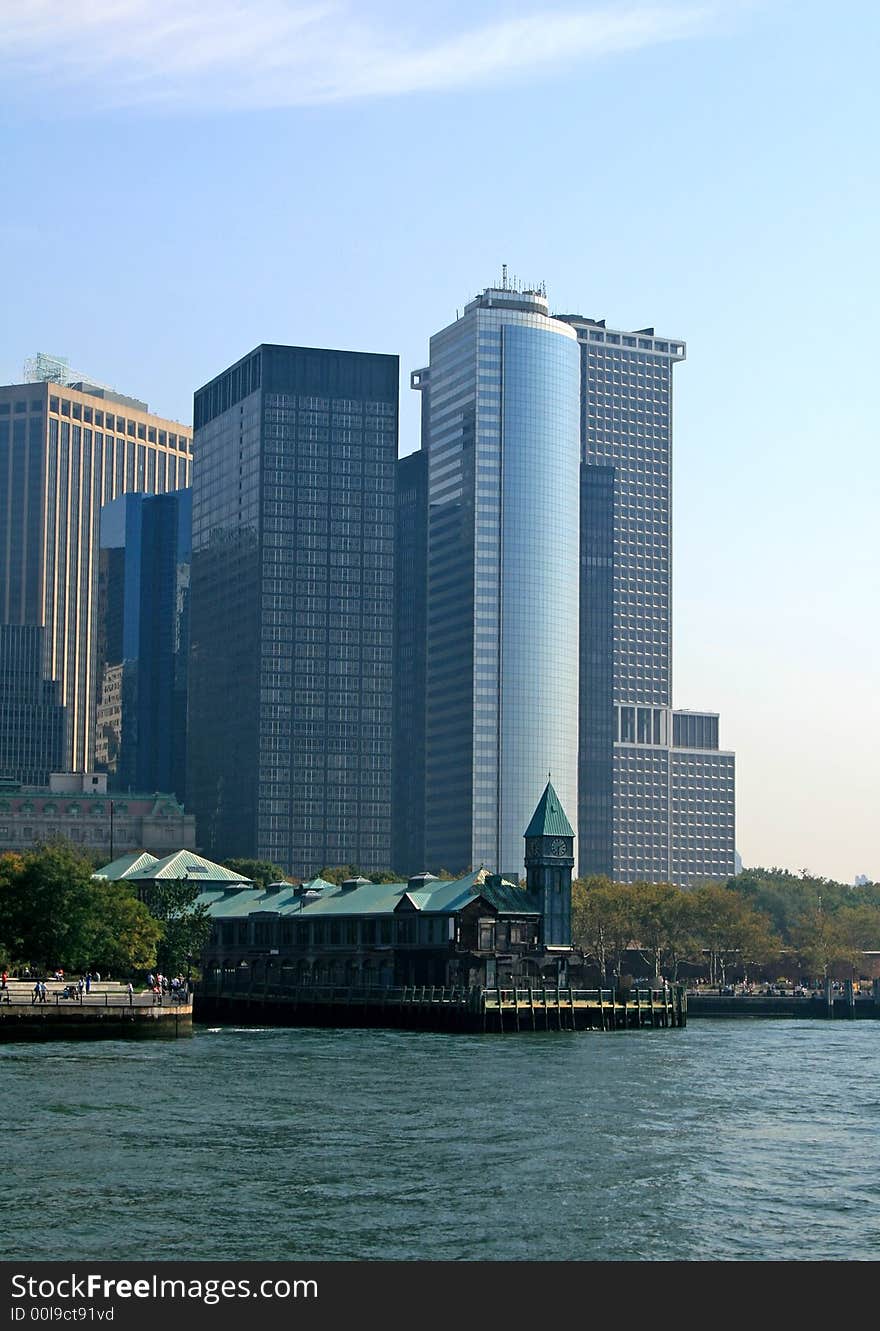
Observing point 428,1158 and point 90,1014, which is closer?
point 428,1158

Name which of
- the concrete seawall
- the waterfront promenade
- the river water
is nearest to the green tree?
the waterfront promenade

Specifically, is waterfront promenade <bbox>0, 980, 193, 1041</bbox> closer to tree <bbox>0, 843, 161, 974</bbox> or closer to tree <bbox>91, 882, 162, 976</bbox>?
tree <bbox>0, 843, 161, 974</bbox>

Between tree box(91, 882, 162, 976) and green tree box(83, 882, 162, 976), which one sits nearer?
green tree box(83, 882, 162, 976)

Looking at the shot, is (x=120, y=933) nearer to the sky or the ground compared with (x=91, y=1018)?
nearer to the sky

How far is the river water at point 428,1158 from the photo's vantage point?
59.3 m

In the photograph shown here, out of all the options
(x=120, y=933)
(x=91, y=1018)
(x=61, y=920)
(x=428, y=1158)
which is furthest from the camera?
(x=120, y=933)

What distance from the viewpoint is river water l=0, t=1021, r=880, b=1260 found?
5931 centimetres

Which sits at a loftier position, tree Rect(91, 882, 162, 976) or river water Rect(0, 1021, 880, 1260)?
tree Rect(91, 882, 162, 976)

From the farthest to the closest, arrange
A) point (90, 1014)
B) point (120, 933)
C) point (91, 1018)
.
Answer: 1. point (120, 933)
2. point (90, 1014)
3. point (91, 1018)

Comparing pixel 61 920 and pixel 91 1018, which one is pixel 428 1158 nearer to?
pixel 91 1018

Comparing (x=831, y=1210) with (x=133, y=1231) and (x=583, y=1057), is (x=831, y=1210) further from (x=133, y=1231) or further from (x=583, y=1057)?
(x=583, y=1057)

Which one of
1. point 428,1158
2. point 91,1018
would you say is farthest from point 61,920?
point 428,1158

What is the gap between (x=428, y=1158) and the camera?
7688 cm
